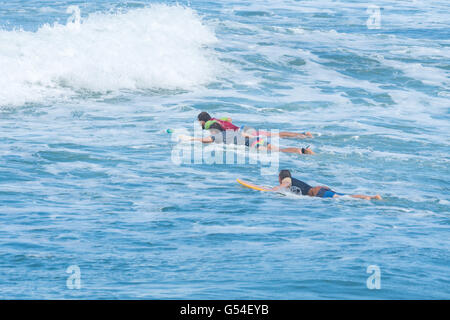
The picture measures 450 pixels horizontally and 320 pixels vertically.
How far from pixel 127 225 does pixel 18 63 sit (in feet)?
46.9

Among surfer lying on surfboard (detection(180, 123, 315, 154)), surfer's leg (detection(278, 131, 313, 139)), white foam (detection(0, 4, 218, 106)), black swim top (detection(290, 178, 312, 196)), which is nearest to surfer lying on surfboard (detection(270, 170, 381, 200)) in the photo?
black swim top (detection(290, 178, 312, 196))

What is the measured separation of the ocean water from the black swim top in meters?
0.30

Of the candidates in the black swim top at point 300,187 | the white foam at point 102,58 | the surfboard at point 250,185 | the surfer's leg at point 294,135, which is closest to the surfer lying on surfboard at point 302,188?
the black swim top at point 300,187

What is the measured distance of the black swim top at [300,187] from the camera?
13.1 meters

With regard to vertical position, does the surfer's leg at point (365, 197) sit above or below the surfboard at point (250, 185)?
below

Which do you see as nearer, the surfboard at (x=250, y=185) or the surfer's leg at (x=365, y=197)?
the surfer's leg at (x=365, y=197)

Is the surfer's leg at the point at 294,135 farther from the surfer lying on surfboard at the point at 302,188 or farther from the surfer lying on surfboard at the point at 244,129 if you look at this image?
the surfer lying on surfboard at the point at 302,188

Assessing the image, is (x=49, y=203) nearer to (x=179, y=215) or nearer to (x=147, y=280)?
(x=179, y=215)

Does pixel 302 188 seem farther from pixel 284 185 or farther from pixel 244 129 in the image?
pixel 244 129

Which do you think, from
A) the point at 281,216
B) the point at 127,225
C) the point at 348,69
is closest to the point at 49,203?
the point at 127,225

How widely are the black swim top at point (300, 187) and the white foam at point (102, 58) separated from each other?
10322 mm

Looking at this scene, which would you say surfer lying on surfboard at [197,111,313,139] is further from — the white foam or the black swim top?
the white foam

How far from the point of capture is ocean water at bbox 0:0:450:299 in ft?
28.9

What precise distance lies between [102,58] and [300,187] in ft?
47.0
